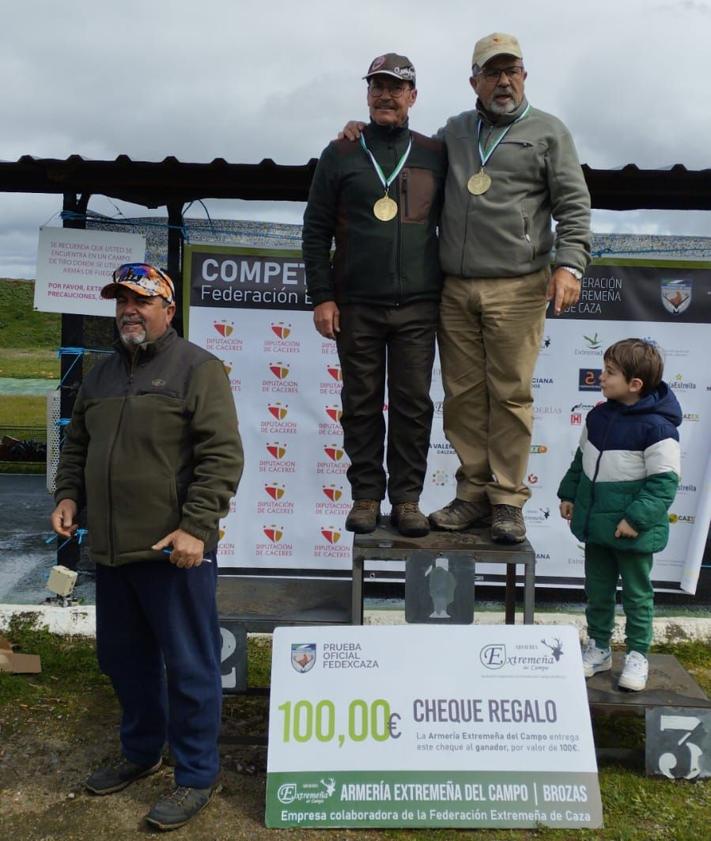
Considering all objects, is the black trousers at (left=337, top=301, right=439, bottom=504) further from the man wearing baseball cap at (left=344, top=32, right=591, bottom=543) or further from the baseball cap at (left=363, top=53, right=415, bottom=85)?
the baseball cap at (left=363, top=53, right=415, bottom=85)

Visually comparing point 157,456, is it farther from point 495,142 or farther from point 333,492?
point 333,492

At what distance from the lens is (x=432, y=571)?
3219 millimetres

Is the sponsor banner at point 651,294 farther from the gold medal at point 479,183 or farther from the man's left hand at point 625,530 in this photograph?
the man's left hand at point 625,530

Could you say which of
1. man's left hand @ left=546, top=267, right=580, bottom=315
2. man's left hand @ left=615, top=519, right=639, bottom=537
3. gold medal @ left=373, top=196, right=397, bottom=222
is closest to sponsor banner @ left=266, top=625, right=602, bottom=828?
man's left hand @ left=615, top=519, right=639, bottom=537

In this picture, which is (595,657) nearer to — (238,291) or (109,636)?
(109,636)

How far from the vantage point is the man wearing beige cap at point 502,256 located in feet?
10.2

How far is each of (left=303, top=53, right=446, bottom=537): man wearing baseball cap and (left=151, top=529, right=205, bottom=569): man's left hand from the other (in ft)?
2.65

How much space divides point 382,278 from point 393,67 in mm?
773

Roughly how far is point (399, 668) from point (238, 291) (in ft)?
8.68

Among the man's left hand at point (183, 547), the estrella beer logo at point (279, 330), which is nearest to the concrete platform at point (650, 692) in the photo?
the man's left hand at point (183, 547)

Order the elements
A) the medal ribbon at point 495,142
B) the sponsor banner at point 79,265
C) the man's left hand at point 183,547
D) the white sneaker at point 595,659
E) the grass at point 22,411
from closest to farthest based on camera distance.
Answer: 1. the man's left hand at point 183,547
2. the medal ribbon at point 495,142
3. the white sneaker at point 595,659
4. the sponsor banner at point 79,265
5. the grass at point 22,411

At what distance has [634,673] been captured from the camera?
3277mm

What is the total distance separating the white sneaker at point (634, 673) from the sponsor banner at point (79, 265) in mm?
3352

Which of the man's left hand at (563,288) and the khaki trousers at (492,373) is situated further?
the khaki trousers at (492,373)
